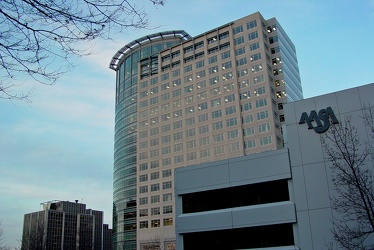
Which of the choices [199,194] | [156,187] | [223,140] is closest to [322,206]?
[199,194]

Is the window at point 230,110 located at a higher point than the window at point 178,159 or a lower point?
higher

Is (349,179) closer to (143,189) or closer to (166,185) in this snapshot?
(166,185)

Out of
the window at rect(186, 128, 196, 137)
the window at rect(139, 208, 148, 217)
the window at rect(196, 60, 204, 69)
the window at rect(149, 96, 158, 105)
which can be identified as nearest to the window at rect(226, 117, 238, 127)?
the window at rect(186, 128, 196, 137)

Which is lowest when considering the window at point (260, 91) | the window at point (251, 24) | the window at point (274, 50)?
the window at point (260, 91)

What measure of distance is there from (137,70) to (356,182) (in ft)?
344

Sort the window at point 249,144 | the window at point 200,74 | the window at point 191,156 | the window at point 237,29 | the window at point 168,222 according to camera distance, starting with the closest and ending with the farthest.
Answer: the window at point 249,144
the window at point 168,222
the window at point 191,156
the window at point 237,29
the window at point 200,74

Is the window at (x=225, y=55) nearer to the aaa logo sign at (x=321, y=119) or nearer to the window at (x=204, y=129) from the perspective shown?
the window at (x=204, y=129)

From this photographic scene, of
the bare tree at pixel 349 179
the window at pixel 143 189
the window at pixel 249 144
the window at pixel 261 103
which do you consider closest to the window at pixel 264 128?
the window at pixel 249 144

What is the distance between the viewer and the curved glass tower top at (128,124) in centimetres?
11156

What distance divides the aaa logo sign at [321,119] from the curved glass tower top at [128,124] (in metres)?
84.5

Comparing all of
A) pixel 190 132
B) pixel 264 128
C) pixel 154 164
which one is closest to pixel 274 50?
pixel 264 128

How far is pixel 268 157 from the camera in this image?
31.8m

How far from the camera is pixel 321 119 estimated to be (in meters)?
29.7

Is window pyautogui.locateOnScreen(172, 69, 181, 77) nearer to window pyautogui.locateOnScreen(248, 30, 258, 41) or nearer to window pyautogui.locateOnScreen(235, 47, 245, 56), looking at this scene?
window pyautogui.locateOnScreen(235, 47, 245, 56)
